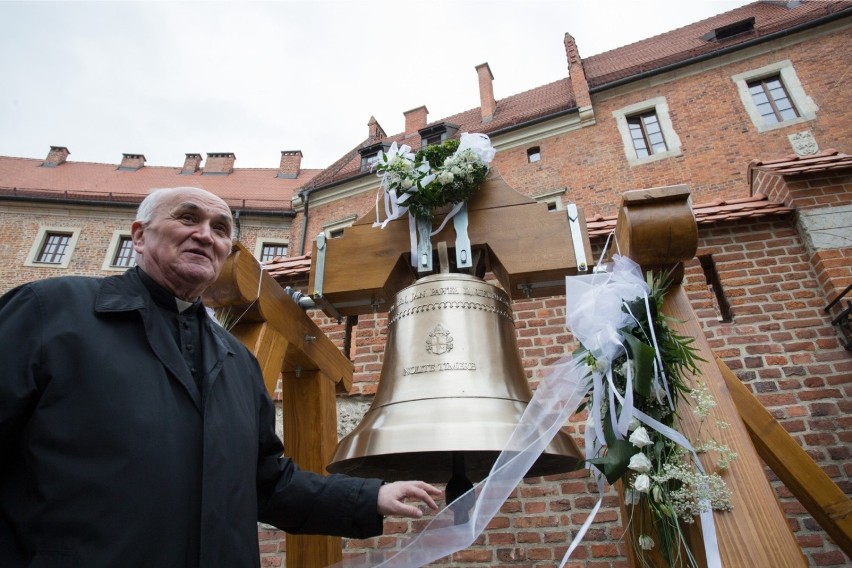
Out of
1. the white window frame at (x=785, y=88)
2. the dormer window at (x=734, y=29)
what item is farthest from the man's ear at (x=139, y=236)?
the dormer window at (x=734, y=29)

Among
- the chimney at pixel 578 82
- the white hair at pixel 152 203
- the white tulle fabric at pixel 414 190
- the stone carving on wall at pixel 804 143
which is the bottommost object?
the white hair at pixel 152 203

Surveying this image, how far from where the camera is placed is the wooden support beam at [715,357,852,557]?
1.54m

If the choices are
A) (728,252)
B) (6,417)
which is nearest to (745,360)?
(728,252)

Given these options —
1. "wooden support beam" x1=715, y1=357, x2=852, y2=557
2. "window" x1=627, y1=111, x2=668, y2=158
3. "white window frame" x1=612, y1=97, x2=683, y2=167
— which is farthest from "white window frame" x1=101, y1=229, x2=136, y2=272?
"wooden support beam" x1=715, y1=357, x2=852, y2=557

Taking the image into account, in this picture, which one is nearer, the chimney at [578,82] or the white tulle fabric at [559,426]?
the white tulle fabric at [559,426]

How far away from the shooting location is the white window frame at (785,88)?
33.3 feet

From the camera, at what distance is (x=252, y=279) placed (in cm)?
164

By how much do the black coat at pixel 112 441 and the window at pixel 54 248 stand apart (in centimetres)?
1851

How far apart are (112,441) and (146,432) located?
0.06 m

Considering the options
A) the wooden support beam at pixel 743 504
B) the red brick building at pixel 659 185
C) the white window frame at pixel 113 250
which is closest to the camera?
the wooden support beam at pixel 743 504

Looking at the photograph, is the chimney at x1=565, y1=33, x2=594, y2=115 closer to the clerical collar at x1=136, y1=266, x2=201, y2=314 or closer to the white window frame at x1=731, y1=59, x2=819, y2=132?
the white window frame at x1=731, y1=59, x2=819, y2=132

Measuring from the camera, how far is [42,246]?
1583 centimetres

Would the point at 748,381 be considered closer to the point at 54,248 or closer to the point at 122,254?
the point at 122,254

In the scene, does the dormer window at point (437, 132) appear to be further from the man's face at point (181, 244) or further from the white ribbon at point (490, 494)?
the white ribbon at point (490, 494)
